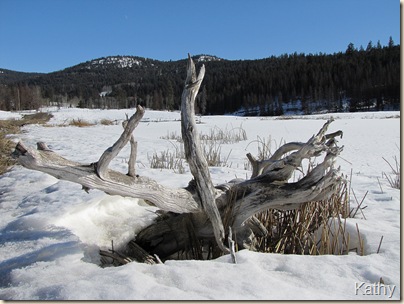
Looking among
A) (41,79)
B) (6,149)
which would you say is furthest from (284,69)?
(41,79)

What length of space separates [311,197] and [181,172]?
261 cm

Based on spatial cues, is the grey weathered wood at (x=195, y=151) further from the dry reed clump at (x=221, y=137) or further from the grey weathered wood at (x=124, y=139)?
the dry reed clump at (x=221, y=137)

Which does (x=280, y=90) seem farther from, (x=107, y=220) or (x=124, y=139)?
(x=124, y=139)

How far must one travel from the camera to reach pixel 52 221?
2307 millimetres

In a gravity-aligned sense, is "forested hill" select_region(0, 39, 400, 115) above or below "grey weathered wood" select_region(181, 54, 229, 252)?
above

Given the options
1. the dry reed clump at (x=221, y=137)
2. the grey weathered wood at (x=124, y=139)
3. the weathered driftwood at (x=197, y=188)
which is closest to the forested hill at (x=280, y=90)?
the dry reed clump at (x=221, y=137)

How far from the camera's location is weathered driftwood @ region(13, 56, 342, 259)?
1709 millimetres

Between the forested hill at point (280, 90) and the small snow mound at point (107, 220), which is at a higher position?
the forested hill at point (280, 90)

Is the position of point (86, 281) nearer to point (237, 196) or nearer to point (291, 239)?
point (237, 196)

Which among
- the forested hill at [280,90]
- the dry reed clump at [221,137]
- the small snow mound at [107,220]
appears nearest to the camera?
the small snow mound at [107,220]

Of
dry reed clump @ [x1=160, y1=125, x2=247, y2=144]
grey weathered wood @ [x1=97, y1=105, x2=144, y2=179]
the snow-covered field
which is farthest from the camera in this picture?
dry reed clump @ [x1=160, y1=125, x2=247, y2=144]

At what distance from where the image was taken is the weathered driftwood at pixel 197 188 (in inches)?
67.3

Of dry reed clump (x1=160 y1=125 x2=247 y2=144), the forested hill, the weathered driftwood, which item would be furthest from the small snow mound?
the forested hill

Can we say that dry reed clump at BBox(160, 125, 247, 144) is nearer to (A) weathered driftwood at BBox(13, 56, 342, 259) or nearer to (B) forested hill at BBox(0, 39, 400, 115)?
(A) weathered driftwood at BBox(13, 56, 342, 259)
